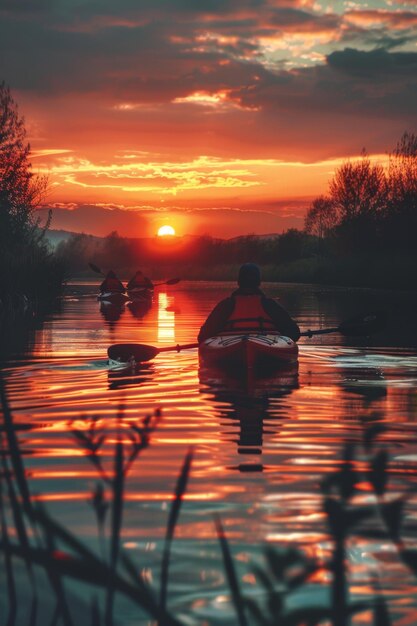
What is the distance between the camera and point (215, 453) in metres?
8.71

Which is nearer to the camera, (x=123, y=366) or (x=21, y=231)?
(x=123, y=366)

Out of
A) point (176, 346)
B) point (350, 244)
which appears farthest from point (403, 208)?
point (176, 346)

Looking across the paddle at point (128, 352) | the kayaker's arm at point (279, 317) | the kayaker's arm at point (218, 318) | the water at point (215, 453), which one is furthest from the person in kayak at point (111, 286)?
the kayaker's arm at point (279, 317)

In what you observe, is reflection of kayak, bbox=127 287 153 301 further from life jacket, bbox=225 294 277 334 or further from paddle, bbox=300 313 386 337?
life jacket, bbox=225 294 277 334

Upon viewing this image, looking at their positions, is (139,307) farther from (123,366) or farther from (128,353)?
(128,353)

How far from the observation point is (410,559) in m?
1.87

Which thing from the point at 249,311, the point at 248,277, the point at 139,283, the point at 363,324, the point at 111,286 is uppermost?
the point at 248,277

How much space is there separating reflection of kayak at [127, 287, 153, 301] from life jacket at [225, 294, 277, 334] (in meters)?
30.5

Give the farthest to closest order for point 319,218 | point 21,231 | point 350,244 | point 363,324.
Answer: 1. point 319,218
2. point 350,244
3. point 21,231
4. point 363,324

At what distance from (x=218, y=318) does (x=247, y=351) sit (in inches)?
35.8

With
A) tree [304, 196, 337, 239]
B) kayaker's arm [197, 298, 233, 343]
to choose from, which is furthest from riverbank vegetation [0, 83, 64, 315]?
tree [304, 196, 337, 239]

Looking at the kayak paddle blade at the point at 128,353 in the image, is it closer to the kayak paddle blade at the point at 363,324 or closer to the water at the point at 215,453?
the water at the point at 215,453

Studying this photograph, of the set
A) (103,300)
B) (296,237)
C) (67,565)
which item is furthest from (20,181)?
(296,237)

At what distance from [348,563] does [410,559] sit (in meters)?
3.34
